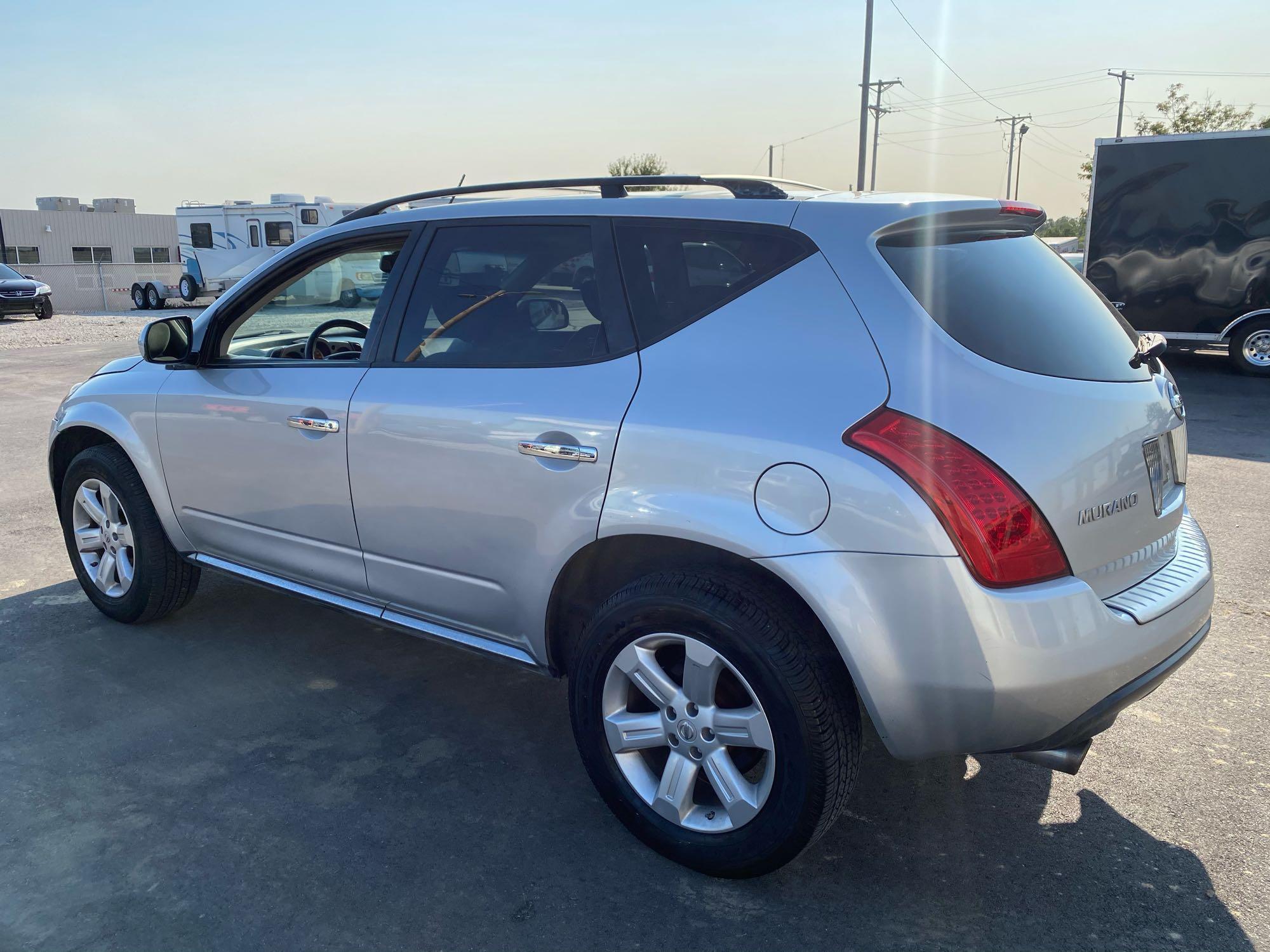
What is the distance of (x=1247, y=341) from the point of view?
12.0m

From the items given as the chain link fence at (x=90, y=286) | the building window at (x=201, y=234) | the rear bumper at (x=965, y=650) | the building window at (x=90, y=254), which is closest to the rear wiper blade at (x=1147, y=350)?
the rear bumper at (x=965, y=650)

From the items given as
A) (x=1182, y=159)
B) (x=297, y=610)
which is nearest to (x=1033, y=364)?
(x=297, y=610)

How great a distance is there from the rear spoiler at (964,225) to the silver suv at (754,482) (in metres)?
0.01

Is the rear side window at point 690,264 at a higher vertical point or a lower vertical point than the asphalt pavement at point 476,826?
higher

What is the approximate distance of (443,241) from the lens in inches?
130

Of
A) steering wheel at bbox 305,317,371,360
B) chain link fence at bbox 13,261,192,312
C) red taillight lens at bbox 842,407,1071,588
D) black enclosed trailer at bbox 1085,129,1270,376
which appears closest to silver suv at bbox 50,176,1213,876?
red taillight lens at bbox 842,407,1071,588

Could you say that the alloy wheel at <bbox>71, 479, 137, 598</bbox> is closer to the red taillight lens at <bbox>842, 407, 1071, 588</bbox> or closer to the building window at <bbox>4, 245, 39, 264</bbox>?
the red taillight lens at <bbox>842, 407, 1071, 588</bbox>

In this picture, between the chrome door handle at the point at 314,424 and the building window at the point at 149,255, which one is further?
the building window at the point at 149,255

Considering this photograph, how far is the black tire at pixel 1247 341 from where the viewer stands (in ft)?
38.9

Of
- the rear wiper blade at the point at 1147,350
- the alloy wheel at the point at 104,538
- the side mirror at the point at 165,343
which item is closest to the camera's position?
the rear wiper blade at the point at 1147,350

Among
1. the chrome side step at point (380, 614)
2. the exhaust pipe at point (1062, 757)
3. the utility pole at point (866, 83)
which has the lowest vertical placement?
the exhaust pipe at point (1062, 757)

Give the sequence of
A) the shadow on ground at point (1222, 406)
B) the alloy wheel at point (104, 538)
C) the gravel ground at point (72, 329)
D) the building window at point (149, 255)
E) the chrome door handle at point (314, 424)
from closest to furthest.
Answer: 1. the chrome door handle at point (314, 424)
2. the alloy wheel at point (104, 538)
3. the shadow on ground at point (1222, 406)
4. the gravel ground at point (72, 329)
5. the building window at point (149, 255)

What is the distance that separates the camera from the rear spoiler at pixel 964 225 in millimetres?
2545

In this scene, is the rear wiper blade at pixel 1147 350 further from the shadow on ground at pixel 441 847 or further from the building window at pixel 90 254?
the building window at pixel 90 254
